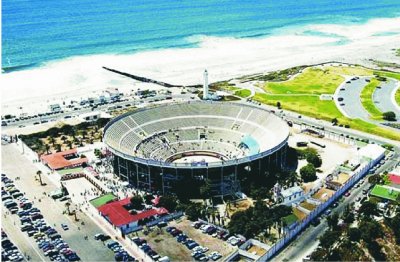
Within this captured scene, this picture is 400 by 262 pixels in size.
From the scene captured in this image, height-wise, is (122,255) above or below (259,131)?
below


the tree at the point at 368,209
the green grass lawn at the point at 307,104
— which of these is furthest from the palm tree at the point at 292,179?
the green grass lawn at the point at 307,104

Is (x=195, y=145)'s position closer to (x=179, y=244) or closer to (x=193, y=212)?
(x=193, y=212)

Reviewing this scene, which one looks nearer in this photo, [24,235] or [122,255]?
[122,255]

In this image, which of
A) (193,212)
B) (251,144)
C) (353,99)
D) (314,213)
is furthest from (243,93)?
(193,212)

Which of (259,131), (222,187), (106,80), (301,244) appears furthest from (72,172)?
(106,80)

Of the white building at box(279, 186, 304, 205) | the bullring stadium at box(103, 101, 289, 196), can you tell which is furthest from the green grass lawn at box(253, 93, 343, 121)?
the white building at box(279, 186, 304, 205)

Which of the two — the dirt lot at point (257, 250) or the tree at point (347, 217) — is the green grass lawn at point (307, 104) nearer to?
the tree at point (347, 217)

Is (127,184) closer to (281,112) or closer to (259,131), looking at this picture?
(259,131)

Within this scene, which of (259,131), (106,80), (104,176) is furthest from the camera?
(106,80)

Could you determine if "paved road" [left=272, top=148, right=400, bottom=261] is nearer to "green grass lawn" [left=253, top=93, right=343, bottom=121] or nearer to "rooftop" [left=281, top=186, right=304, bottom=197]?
"rooftop" [left=281, top=186, right=304, bottom=197]
